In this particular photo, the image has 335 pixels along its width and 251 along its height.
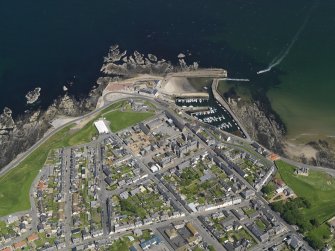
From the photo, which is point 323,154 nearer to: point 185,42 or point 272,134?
point 272,134

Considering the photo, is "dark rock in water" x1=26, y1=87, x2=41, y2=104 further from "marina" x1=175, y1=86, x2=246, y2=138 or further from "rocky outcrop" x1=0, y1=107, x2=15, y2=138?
"marina" x1=175, y1=86, x2=246, y2=138

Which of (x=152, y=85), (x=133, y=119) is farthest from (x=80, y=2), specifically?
(x=133, y=119)

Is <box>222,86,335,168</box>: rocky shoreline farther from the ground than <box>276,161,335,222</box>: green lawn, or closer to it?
farther from the ground

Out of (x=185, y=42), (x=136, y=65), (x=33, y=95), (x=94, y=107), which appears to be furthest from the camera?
(x=185, y=42)

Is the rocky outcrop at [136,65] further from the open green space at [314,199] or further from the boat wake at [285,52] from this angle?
the open green space at [314,199]

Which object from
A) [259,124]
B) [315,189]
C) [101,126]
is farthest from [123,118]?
[315,189]

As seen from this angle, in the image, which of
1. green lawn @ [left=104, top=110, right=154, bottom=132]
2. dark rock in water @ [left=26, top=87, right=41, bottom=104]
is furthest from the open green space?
dark rock in water @ [left=26, top=87, right=41, bottom=104]
